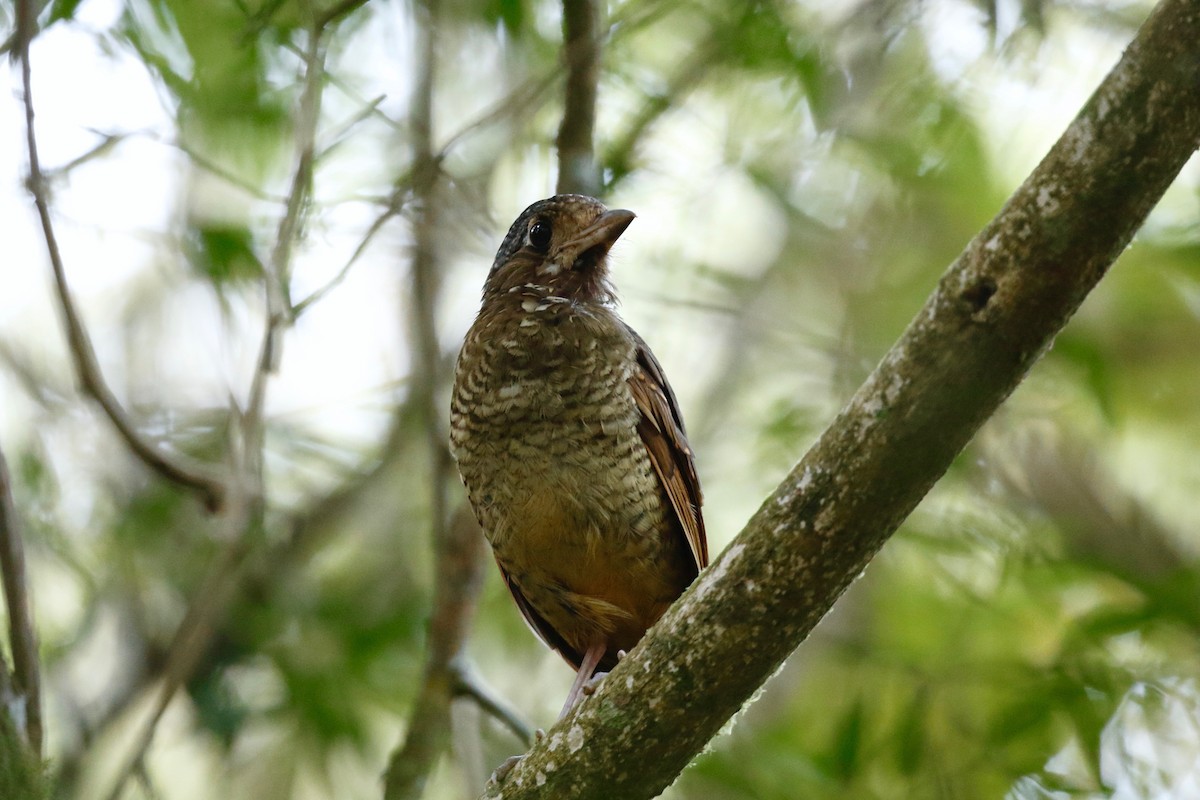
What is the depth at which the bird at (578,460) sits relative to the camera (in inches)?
140

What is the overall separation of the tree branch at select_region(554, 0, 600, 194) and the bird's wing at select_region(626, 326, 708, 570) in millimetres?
789

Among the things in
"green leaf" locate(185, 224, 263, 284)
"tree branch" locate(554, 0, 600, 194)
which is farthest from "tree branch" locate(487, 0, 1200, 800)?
"green leaf" locate(185, 224, 263, 284)

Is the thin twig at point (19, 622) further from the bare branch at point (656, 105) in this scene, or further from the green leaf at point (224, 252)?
the bare branch at point (656, 105)

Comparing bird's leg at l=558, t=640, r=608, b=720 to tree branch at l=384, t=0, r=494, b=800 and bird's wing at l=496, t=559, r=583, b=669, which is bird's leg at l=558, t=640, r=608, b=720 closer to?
bird's wing at l=496, t=559, r=583, b=669

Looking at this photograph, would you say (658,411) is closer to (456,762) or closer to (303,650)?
(456,762)

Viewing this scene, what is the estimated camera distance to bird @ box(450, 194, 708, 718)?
3557 mm

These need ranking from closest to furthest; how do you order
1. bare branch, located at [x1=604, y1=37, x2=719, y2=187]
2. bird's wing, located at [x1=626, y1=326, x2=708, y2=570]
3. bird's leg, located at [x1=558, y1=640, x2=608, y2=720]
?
bird's wing, located at [x1=626, y1=326, x2=708, y2=570]
bird's leg, located at [x1=558, y1=640, x2=608, y2=720]
bare branch, located at [x1=604, y1=37, x2=719, y2=187]

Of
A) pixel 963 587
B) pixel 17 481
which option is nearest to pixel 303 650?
pixel 17 481

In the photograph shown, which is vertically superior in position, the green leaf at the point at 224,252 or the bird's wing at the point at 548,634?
the green leaf at the point at 224,252

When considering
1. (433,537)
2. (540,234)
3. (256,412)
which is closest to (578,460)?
(256,412)

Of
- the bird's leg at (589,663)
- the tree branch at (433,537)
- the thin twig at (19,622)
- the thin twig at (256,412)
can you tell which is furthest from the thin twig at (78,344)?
the bird's leg at (589,663)

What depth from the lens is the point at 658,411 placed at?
378 cm

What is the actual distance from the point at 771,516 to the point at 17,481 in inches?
166

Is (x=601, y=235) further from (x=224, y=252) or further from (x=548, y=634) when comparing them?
(x=224, y=252)
